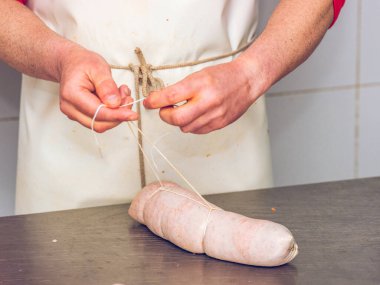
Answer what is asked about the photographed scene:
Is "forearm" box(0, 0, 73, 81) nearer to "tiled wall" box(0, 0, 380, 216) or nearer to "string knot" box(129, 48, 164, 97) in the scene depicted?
"string knot" box(129, 48, 164, 97)

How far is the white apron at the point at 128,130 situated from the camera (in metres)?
1.26

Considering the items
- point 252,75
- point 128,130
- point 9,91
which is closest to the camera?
point 252,75

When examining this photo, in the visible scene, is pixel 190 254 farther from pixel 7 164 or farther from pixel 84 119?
pixel 7 164

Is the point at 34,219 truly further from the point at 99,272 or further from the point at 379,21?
the point at 379,21

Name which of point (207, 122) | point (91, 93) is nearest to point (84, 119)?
point (91, 93)

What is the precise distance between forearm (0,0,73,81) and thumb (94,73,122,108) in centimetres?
14

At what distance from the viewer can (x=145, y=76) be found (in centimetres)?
125

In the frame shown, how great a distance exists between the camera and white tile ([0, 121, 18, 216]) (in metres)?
1.67

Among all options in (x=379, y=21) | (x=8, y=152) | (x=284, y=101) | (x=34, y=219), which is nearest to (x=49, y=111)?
(x=34, y=219)

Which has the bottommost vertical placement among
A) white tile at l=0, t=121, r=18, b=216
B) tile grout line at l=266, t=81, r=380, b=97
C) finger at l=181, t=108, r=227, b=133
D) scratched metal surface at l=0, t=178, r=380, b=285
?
scratched metal surface at l=0, t=178, r=380, b=285

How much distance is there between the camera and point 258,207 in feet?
3.94

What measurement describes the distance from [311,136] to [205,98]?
85 cm

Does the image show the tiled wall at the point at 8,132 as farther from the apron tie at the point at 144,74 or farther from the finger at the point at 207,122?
the finger at the point at 207,122

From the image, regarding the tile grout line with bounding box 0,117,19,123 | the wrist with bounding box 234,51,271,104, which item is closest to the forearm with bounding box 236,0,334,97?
the wrist with bounding box 234,51,271,104
